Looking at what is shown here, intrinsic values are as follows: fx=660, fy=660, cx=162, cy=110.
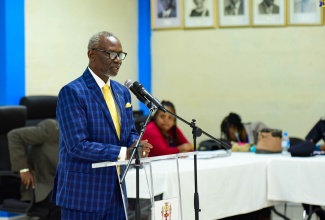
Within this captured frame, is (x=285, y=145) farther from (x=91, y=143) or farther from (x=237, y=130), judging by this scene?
(x=91, y=143)

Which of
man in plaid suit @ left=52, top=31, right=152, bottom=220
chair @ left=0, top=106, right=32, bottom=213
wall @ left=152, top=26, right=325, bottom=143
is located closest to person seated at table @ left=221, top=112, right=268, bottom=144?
wall @ left=152, top=26, right=325, bottom=143

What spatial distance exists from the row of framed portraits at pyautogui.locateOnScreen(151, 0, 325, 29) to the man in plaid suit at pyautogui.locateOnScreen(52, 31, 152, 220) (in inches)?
203

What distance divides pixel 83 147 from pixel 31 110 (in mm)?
3945

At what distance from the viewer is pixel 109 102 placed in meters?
3.06

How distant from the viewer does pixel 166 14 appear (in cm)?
851

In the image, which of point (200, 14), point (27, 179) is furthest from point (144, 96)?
point (200, 14)

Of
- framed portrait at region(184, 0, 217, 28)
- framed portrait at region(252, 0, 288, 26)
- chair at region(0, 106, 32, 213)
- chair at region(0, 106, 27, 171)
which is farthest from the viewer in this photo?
framed portrait at region(184, 0, 217, 28)

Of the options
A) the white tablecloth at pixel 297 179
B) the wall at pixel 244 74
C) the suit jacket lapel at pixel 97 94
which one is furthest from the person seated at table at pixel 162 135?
the suit jacket lapel at pixel 97 94

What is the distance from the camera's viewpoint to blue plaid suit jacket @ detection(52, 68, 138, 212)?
9.45 feet

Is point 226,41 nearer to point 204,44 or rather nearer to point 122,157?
point 204,44

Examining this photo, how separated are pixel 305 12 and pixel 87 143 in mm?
5471

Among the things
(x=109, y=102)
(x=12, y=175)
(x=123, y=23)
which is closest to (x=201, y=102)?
(x=123, y=23)

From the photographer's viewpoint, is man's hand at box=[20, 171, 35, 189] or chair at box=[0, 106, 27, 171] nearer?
man's hand at box=[20, 171, 35, 189]

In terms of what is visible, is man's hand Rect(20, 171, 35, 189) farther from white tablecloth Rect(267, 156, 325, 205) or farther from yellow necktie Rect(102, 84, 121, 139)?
yellow necktie Rect(102, 84, 121, 139)
